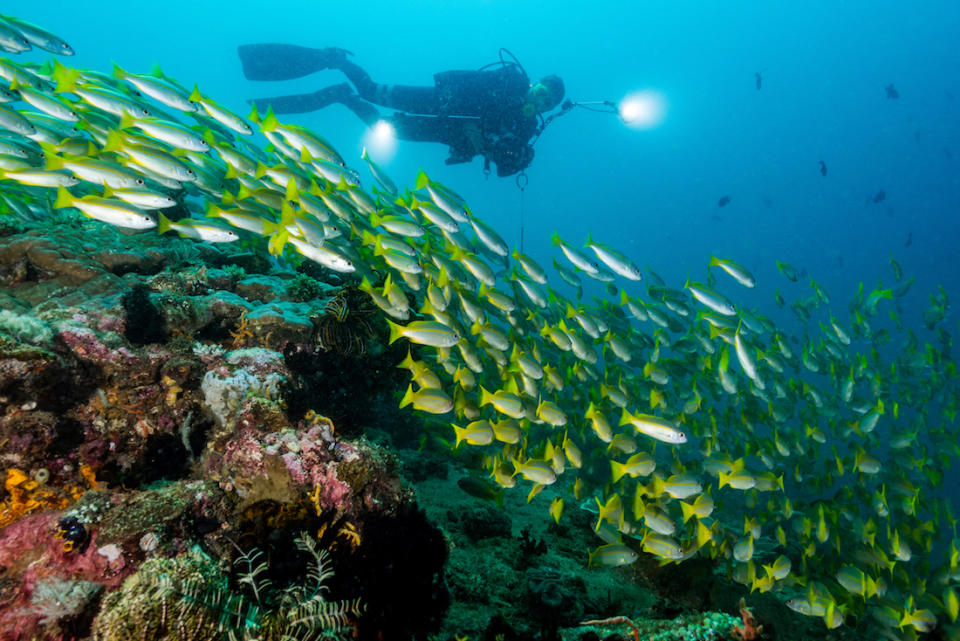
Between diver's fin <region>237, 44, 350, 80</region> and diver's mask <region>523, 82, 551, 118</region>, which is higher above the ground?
diver's fin <region>237, 44, 350, 80</region>

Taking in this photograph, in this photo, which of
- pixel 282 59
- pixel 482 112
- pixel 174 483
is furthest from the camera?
pixel 282 59

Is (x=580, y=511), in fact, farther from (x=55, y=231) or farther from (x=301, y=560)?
(x=55, y=231)

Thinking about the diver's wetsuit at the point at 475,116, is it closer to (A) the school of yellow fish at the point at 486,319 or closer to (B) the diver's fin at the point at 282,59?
(A) the school of yellow fish at the point at 486,319

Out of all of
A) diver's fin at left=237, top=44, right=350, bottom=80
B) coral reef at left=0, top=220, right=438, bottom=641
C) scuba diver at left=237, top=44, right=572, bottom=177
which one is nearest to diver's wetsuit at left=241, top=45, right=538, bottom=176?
scuba diver at left=237, top=44, right=572, bottom=177

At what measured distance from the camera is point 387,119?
14.8 metres

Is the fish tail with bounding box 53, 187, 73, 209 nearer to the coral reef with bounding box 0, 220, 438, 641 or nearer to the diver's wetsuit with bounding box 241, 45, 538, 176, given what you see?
the coral reef with bounding box 0, 220, 438, 641

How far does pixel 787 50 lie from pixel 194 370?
509 feet

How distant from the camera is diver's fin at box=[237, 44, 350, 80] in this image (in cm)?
1800

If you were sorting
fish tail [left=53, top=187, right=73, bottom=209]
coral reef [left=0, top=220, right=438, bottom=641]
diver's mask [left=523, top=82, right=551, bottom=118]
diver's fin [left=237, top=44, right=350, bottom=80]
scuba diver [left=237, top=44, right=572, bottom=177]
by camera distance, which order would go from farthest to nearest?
diver's fin [left=237, top=44, right=350, bottom=80]
scuba diver [left=237, top=44, right=572, bottom=177]
diver's mask [left=523, top=82, right=551, bottom=118]
fish tail [left=53, top=187, right=73, bottom=209]
coral reef [left=0, top=220, right=438, bottom=641]

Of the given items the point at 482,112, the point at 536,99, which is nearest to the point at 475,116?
the point at 482,112

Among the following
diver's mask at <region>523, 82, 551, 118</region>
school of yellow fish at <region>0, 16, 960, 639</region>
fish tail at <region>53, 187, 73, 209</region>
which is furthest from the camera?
diver's mask at <region>523, 82, 551, 118</region>

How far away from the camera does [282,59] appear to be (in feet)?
60.5

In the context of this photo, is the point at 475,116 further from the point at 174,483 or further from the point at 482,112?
the point at 174,483

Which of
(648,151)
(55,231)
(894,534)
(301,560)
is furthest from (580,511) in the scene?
(648,151)
